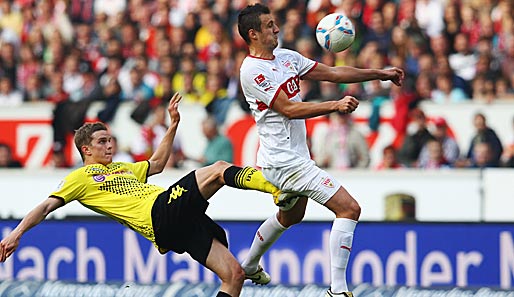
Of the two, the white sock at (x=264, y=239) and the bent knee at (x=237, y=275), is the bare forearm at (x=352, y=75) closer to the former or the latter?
the white sock at (x=264, y=239)

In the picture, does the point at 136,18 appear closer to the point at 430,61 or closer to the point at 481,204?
the point at 430,61

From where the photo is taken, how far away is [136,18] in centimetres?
1669

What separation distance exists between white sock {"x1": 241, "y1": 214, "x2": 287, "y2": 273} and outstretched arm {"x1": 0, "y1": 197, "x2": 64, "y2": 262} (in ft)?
5.24

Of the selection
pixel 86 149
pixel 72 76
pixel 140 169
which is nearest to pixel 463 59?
pixel 72 76

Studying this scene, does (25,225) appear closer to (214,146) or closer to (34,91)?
(214,146)

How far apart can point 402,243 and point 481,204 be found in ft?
5.53

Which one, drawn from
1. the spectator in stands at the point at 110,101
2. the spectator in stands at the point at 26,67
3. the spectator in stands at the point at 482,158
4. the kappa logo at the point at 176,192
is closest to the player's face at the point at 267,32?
the kappa logo at the point at 176,192

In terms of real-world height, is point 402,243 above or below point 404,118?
below

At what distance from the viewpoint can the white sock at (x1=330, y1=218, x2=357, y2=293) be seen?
27.9 feet

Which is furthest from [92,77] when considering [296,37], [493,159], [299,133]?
[299,133]

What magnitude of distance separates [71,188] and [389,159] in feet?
18.3

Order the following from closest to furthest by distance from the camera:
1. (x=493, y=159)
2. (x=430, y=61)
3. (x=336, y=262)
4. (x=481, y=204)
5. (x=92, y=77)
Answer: (x=336, y=262) → (x=481, y=204) → (x=493, y=159) → (x=430, y=61) → (x=92, y=77)

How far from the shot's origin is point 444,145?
13633mm

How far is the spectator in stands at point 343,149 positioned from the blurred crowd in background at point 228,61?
14 mm
